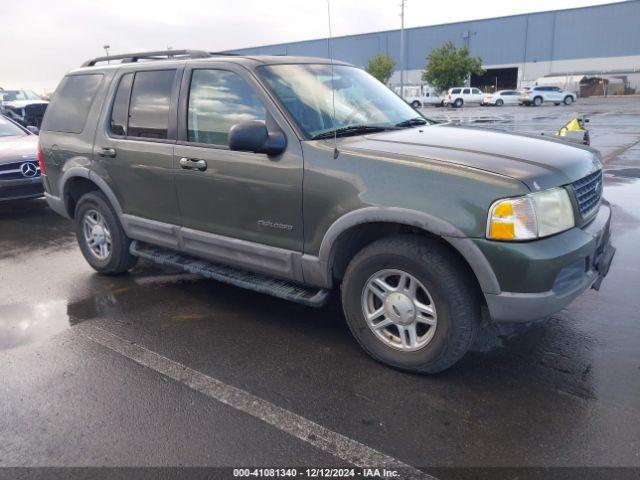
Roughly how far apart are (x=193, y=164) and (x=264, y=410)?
1.93 m

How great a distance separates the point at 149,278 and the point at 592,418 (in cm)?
397

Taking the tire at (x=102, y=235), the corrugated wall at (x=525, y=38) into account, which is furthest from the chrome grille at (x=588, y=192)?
the corrugated wall at (x=525, y=38)

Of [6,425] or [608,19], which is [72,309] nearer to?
[6,425]

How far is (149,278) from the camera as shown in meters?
5.22

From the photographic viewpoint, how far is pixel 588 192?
3334mm

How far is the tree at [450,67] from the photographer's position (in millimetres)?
52812

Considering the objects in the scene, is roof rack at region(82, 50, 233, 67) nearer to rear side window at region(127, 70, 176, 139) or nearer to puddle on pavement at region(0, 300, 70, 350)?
rear side window at region(127, 70, 176, 139)

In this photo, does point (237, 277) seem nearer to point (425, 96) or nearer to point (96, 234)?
point (96, 234)

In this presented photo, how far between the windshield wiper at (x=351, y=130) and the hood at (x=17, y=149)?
6003 mm

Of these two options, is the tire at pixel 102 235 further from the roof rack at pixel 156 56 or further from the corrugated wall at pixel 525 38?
the corrugated wall at pixel 525 38

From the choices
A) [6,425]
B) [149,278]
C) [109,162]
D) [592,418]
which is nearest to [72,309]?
[149,278]

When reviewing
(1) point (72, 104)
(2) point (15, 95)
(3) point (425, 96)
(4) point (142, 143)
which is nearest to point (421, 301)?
(4) point (142, 143)

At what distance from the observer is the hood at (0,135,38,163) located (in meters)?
7.71

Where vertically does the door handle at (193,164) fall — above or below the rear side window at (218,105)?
below
